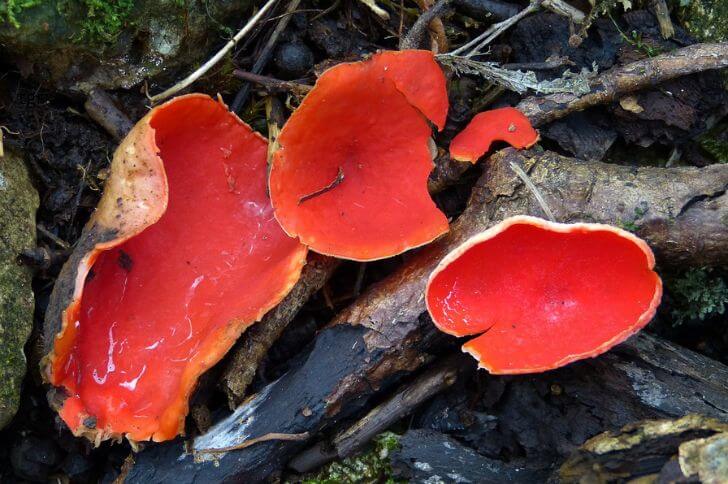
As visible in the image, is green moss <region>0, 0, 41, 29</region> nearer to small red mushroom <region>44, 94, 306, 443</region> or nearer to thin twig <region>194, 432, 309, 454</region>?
small red mushroom <region>44, 94, 306, 443</region>

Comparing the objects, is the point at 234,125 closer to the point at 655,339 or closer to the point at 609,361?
the point at 609,361

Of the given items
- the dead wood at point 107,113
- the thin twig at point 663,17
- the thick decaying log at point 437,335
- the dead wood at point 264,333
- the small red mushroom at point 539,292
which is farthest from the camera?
the thin twig at point 663,17

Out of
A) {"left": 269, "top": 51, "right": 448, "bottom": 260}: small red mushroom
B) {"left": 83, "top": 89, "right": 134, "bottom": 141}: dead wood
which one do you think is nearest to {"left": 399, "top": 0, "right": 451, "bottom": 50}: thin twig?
{"left": 269, "top": 51, "right": 448, "bottom": 260}: small red mushroom

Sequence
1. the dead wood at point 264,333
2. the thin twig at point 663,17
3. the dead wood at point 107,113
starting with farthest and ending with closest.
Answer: the thin twig at point 663,17, the dead wood at point 107,113, the dead wood at point 264,333

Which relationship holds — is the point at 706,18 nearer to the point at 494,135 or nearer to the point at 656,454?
the point at 494,135

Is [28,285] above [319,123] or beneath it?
beneath

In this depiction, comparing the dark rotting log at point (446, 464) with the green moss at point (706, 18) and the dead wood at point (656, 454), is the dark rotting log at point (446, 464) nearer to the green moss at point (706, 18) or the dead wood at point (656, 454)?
the dead wood at point (656, 454)

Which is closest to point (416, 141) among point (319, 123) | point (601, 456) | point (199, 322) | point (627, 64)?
point (319, 123)

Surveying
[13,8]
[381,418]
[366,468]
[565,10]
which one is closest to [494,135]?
[565,10]

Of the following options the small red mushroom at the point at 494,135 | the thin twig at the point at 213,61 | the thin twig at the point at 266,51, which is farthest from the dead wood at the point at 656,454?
the thin twig at the point at 213,61
